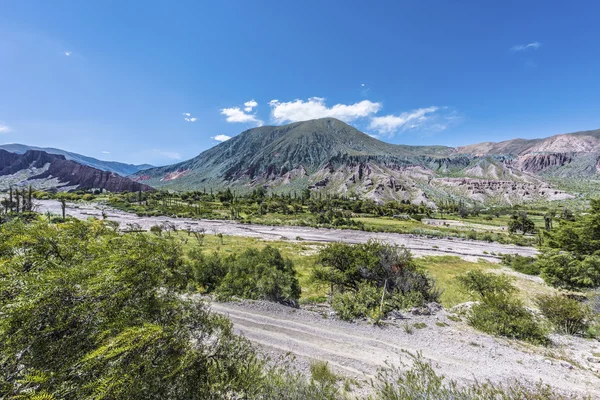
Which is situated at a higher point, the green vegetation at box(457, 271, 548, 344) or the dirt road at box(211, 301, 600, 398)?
the green vegetation at box(457, 271, 548, 344)

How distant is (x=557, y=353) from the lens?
1120 centimetres

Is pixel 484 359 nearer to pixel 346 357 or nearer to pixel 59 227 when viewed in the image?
pixel 346 357

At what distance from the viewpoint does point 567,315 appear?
13992 millimetres

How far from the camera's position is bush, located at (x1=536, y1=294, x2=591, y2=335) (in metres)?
13.6

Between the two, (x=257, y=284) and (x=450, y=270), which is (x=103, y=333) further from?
(x=450, y=270)

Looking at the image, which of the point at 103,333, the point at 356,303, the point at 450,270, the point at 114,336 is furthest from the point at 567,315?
the point at 450,270

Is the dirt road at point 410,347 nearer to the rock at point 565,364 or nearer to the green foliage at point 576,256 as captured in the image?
the rock at point 565,364

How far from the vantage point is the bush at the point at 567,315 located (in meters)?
13.6

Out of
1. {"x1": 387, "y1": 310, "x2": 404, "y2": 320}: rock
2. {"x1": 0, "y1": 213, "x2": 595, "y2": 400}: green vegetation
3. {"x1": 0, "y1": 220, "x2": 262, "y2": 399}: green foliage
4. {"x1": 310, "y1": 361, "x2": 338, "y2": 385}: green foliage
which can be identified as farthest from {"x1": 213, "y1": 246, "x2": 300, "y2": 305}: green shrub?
{"x1": 0, "y1": 220, "x2": 262, "y2": 399}: green foliage

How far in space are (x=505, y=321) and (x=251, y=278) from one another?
16.3m

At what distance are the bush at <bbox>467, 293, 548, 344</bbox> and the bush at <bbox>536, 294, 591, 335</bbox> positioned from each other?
1.70 meters

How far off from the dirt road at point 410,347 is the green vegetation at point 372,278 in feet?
6.07

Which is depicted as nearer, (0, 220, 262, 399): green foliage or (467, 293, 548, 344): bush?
(0, 220, 262, 399): green foliage

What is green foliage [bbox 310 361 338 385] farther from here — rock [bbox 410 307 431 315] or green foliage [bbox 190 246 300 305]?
rock [bbox 410 307 431 315]
